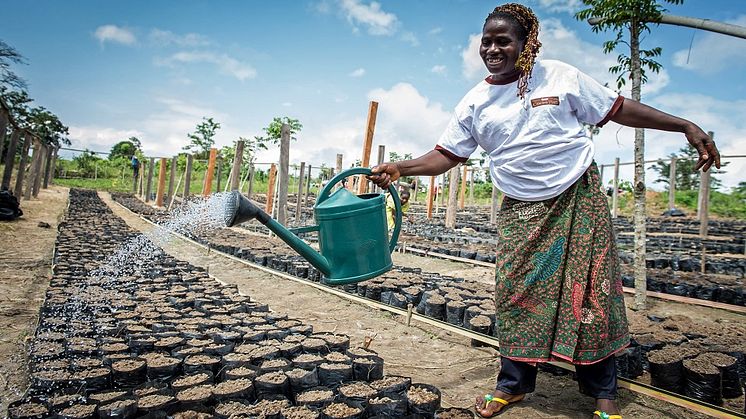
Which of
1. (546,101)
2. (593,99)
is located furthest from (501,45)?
(593,99)

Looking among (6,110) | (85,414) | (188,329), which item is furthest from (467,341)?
(6,110)

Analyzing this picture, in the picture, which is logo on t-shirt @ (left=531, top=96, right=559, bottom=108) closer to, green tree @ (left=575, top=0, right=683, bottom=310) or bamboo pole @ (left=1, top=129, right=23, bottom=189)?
green tree @ (left=575, top=0, right=683, bottom=310)

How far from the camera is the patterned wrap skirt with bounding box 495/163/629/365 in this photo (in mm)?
1764

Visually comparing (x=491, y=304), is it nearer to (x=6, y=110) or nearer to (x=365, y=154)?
(x=365, y=154)

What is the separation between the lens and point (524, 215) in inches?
73.3

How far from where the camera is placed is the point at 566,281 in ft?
5.89

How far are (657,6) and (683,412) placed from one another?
3721mm

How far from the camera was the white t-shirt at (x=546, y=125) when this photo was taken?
175 cm

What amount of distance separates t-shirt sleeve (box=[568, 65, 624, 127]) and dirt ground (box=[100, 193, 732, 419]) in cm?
129

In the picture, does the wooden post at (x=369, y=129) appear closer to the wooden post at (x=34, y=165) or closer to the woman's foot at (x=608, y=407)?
the woman's foot at (x=608, y=407)

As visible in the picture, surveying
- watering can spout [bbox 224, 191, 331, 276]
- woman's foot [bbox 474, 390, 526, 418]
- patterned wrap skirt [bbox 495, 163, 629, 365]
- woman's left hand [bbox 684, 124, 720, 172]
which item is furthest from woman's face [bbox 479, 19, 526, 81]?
woman's foot [bbox 474, 390, 526, 418]

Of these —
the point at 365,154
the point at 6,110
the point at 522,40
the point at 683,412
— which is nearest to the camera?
the point at 522,40

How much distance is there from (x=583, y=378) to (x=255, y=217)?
1501 mm

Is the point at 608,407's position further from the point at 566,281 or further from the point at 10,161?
the point at 10,161
